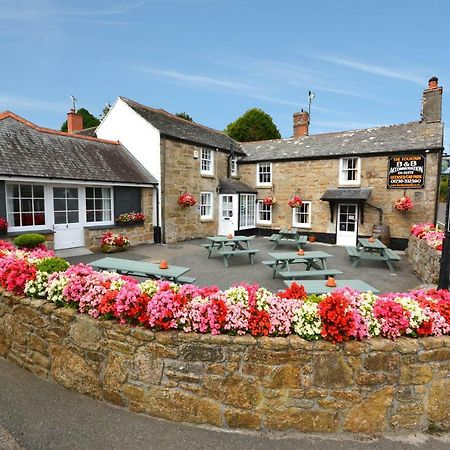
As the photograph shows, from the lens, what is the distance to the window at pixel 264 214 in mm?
19136

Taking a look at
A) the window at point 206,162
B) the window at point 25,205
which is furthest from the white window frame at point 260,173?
the window at point 25,205

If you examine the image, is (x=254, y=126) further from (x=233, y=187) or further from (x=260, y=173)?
(x=233, y=187)

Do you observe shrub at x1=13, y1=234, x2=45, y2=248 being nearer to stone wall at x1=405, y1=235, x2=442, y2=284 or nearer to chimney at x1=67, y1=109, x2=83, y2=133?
stone wall at x1=405, y1=235, x2=442, y2=284

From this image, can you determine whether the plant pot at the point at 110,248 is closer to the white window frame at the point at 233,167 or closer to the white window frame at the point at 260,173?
the white window frame at the point at 233,167

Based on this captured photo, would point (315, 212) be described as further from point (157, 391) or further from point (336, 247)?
point (157, 391)

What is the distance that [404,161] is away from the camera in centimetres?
1466

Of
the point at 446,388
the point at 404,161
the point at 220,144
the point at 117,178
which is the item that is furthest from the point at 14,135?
the point at 404,161

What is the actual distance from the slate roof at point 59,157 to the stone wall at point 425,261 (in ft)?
39.2

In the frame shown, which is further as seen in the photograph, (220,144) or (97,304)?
(220,144)

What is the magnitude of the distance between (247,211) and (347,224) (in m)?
6.04

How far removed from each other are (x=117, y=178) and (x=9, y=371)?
1057 centimetres

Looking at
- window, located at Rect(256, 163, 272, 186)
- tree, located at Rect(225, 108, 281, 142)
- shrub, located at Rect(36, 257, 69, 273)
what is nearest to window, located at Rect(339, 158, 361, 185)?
window, located at Rect(256, 163, 272, 186)

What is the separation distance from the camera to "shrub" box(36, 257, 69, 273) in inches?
173

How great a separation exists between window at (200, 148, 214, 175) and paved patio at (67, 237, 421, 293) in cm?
507
